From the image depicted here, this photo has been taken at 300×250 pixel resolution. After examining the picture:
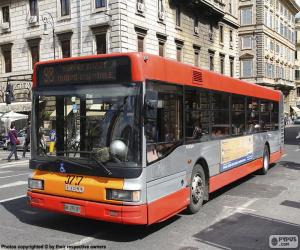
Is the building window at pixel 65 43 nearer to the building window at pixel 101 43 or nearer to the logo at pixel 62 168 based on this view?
the building window at pixel 101 43

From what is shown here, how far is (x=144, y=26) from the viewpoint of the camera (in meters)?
32.5

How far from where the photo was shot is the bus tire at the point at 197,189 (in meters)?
7.80

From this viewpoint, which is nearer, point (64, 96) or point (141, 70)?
point (141, 70)

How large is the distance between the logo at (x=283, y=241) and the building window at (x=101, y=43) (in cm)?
2593

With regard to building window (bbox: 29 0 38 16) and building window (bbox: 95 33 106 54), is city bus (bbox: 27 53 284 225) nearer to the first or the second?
building window (bbox: 95 33 106 54)

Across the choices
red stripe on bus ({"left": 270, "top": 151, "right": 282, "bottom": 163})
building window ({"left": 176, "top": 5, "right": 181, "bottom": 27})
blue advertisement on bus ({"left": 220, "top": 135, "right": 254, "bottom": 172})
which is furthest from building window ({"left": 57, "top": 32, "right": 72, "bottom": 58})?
blue advertisement on bus ({"left": 220, "top": 135, "right": 254, "bottom": 172})

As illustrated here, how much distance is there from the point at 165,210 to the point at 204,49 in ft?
123

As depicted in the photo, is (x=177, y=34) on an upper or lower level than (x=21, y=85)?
upper

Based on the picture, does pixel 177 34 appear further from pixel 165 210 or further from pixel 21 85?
pixel 165 210

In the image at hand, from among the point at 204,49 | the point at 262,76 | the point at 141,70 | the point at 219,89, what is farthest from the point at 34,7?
the point at 262,76

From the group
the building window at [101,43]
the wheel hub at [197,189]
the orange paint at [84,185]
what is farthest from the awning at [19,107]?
the orange paint at [84,185]

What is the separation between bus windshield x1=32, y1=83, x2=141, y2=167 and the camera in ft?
20.3

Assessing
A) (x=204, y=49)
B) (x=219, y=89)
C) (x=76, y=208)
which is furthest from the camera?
(x=204, y=49)

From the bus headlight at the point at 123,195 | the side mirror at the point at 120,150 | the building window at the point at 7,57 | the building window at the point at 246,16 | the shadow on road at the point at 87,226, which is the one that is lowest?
the shadow on road at the point at 87,226
